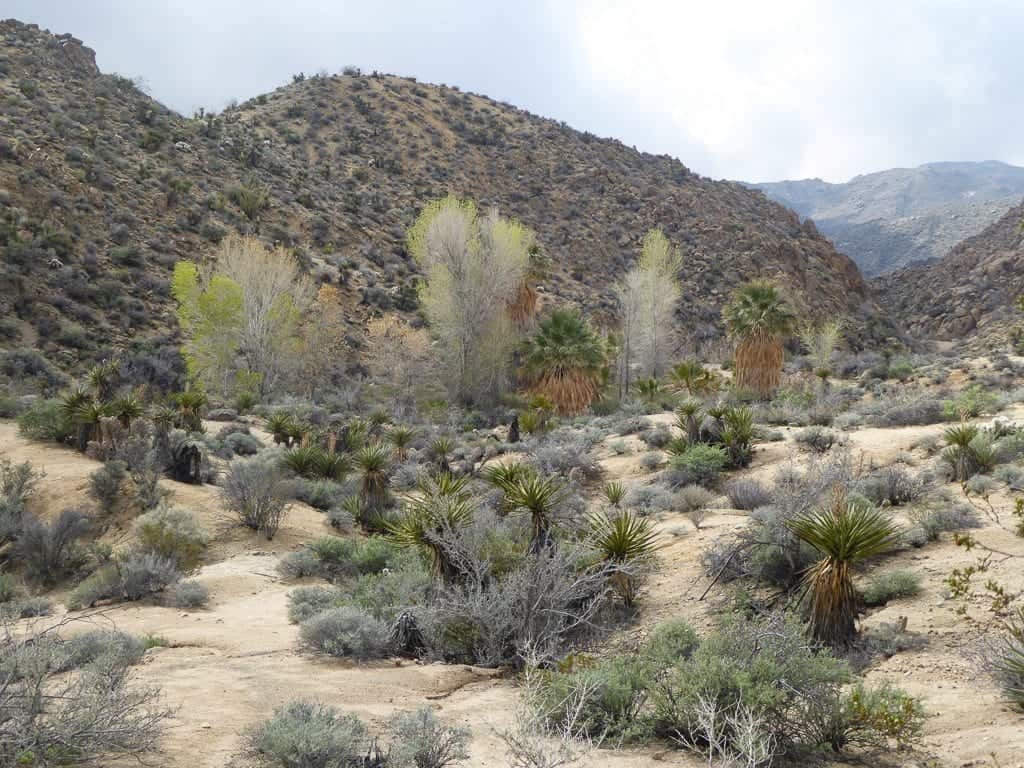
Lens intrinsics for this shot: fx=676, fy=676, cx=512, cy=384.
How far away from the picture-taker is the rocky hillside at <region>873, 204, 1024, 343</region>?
5344cm

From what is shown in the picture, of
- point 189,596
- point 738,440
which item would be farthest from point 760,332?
point 189,596

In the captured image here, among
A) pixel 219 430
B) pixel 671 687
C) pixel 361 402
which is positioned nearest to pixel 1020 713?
pixel 671 687

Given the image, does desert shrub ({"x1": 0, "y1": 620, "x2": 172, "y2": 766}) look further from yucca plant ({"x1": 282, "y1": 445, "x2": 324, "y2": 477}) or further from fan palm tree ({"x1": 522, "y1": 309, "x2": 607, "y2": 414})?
fan palm tree ({"x1": 522, "y1": 309, "x2": 607, "y2": 414})

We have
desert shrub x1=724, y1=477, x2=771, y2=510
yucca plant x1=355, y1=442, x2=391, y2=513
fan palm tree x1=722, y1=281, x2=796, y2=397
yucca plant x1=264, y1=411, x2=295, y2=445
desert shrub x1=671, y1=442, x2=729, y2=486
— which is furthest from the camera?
fan palm tree x1=722, y1=281, x2=796, y2=397

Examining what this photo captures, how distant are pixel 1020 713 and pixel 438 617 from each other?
535cm

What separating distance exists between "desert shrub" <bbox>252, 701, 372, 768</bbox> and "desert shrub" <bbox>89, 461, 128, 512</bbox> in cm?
1142

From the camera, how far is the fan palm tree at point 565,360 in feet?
96.7

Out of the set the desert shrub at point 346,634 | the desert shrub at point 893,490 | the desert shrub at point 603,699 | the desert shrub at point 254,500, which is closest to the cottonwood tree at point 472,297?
the desert shrub at point 254,500

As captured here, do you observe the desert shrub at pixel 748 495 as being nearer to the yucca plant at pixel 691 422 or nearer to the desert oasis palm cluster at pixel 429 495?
the desert oasis palm cluster at pixel 429 495

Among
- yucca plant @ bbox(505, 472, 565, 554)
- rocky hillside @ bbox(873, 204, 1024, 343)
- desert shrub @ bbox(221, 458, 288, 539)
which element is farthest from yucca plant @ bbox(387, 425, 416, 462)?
rocky hillside @ bbox(873, 204, 1024, 343)

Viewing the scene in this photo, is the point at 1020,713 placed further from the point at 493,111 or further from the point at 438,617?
the point at 493,111

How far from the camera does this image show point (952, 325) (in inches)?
2210

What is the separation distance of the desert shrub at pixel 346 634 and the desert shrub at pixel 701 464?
33.8ft

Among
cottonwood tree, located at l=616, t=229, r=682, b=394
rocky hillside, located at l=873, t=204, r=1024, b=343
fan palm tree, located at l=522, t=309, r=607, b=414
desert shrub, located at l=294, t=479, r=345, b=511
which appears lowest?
desert shrub, located at l=294, t=479, r=345, b=511
